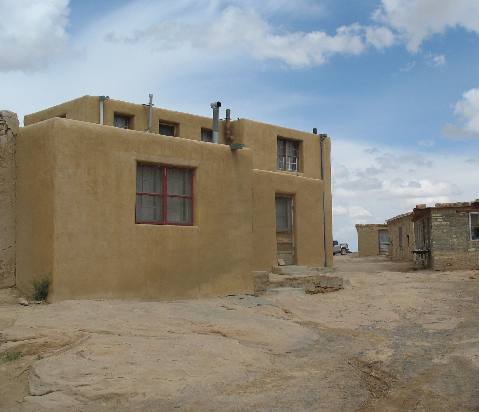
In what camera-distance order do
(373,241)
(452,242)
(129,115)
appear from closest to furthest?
(129,115), (452,242), (373,241)

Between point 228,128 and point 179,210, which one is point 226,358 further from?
point 228,128

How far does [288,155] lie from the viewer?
74.1 feet

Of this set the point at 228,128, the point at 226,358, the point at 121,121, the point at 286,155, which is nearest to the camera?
the point at 226,358

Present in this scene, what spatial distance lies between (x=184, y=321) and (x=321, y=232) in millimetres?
11074

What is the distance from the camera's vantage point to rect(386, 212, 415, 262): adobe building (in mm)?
30562

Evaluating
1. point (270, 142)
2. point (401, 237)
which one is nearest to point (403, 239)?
point (401, 237)

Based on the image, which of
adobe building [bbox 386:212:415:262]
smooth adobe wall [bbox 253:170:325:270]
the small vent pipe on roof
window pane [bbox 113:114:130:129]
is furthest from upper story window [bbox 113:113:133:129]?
adobe building [bbox 386:212:415:262]

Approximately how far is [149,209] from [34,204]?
2.43m

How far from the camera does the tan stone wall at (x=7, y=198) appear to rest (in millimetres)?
11156

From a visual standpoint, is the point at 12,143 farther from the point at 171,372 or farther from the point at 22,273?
the point at 171,372

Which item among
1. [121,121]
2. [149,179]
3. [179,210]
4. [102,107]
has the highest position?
[102,107]

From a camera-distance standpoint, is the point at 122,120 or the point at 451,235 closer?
the point at 122,120

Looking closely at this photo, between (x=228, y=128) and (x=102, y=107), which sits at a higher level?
(x=102, y=107)

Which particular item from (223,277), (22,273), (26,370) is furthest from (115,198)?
(26,370)
